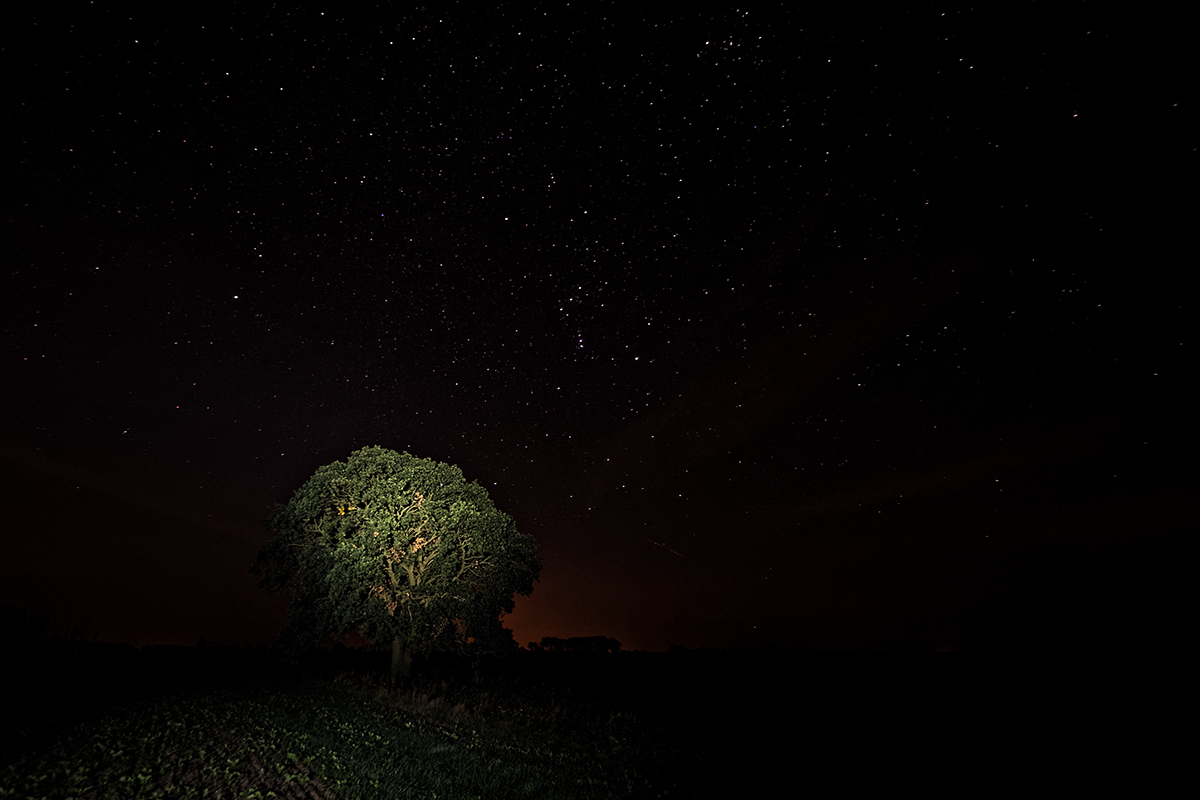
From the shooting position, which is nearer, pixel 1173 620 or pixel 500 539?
pixel 500 539

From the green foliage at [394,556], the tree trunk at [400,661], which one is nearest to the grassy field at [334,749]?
the tree trunk at [400,661]

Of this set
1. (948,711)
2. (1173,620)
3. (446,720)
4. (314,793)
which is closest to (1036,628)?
(1173,620)

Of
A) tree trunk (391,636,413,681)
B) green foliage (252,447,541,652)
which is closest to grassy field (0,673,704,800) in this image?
tree trunk (391,636,413,681)

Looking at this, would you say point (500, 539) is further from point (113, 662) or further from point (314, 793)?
point (113, 662)

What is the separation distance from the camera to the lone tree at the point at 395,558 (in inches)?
806

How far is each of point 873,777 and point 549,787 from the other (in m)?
9.63

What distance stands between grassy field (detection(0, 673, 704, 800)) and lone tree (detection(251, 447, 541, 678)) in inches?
89.4

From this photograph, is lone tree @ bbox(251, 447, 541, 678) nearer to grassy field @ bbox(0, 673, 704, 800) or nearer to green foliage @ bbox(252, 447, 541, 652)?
green foliage @ bbox(252, 447, 541, 652)

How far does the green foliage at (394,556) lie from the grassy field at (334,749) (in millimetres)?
2243

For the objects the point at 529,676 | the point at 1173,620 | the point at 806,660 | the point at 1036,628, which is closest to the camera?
the point at 529,676

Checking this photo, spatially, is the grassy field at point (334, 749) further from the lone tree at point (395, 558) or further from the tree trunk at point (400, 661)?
the lone tree at point (395, 558)

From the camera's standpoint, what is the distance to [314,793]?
9.84 meters

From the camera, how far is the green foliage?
20.5m

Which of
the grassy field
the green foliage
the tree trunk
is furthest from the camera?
the tree trunk
